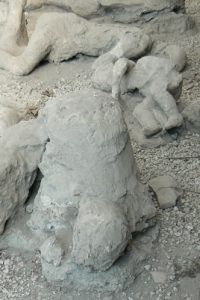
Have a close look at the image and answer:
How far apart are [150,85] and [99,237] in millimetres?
1260

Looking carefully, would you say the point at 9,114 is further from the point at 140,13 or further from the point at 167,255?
the point at 140,13

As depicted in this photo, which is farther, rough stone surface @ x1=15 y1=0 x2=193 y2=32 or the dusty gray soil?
rough stone surface @ x1=15 y1=0 x2=193 y2=32

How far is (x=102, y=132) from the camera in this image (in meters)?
2.16

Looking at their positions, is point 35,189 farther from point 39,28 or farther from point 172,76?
point 39,28

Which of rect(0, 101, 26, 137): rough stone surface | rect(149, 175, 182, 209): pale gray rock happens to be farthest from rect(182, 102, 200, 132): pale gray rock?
rect(0, 101, 26, 137): rough stone surface

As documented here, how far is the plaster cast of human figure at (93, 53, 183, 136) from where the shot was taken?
3.01 metres

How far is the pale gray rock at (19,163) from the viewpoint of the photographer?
232 cm

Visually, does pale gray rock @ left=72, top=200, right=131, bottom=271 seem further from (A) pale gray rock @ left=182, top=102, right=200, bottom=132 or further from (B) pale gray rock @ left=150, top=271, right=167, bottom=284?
(A) pale gray rock @ left=182, top=102, right=200, bottom=132

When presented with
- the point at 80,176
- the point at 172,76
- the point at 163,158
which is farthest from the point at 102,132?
the point at 172,76

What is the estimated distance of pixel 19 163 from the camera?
2342 mm

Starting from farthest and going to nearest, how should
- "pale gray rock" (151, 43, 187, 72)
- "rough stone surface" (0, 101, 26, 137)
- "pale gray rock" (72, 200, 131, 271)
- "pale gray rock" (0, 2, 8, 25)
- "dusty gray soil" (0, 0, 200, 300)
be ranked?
"pale gray rock" (0, 2, 8, 25) → "pale gray rock" (151, 43, 187, 72) → "rough stone surface" (0, 101, 26, 137) → "dusty gray soil" (0, 0, 200, 300) → "pale gray rock" (72, 200, 131, 271)

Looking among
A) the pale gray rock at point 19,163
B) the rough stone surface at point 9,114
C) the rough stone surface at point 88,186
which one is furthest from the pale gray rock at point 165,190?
the rough stone surface at point 9,114

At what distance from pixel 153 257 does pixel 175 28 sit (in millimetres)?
2270

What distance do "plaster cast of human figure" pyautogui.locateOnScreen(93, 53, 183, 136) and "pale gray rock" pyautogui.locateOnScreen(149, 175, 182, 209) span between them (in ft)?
1.39
